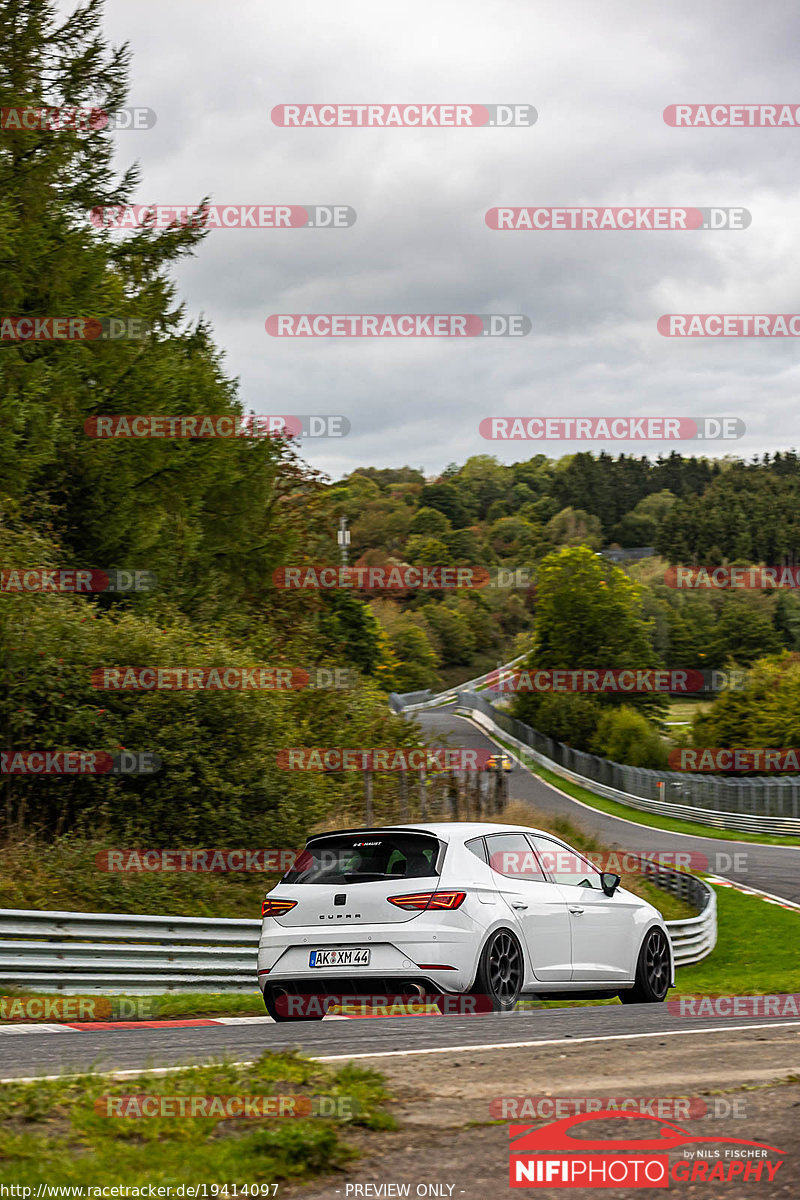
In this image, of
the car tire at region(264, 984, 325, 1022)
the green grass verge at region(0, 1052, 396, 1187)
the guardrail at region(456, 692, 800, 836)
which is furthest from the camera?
the guardrail at region(456, 692, 800, 836)

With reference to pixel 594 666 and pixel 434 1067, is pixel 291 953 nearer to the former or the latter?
pixel 434 1067

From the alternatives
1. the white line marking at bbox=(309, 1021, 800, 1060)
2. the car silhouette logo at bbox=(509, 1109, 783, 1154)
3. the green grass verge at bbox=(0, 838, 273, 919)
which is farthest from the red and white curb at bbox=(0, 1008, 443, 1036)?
the car silhouette logo at bbox=(509, 1109, 783, 1154)

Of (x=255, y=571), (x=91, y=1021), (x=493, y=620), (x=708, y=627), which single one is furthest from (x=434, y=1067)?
(x=493, y=620)

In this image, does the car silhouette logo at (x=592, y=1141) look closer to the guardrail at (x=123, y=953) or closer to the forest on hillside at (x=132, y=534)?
the guardrail at (x=123, y=953)

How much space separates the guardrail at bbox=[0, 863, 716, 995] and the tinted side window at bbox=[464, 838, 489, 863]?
3816mm

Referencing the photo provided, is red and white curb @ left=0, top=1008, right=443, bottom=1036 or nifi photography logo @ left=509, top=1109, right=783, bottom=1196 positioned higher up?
nifi photography logo @ left=509, top=1109, right=783, bottom=1196

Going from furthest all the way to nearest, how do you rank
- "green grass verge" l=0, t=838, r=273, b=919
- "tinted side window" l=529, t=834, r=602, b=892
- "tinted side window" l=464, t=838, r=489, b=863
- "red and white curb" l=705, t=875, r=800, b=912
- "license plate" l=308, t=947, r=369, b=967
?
"red and white curb" l=705, t=875, r=800, b=912, "green grass verge" l=0, t=838, r=273, b=919, "tinted side window" l=529, t=834, r=602, b=892, "tinted side window" l=464, t=838, r=489, b=863, "license plate" l=308, t=947, r=369, b=967

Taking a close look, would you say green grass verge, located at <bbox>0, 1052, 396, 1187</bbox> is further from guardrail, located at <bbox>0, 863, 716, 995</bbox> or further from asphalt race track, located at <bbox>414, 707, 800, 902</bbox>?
asphalt race track, located at <bbox>414, 707, 800, 902</bbox>

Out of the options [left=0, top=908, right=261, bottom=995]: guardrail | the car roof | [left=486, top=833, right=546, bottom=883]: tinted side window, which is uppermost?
the car roof

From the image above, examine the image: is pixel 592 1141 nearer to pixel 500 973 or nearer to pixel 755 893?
pixel 500 973

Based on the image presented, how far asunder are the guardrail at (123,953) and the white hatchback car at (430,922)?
255 centimetres

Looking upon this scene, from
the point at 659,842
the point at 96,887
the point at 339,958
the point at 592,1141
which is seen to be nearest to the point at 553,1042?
the point at 339,958

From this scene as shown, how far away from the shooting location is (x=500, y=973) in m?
8.88

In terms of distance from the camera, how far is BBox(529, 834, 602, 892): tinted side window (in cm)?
998
